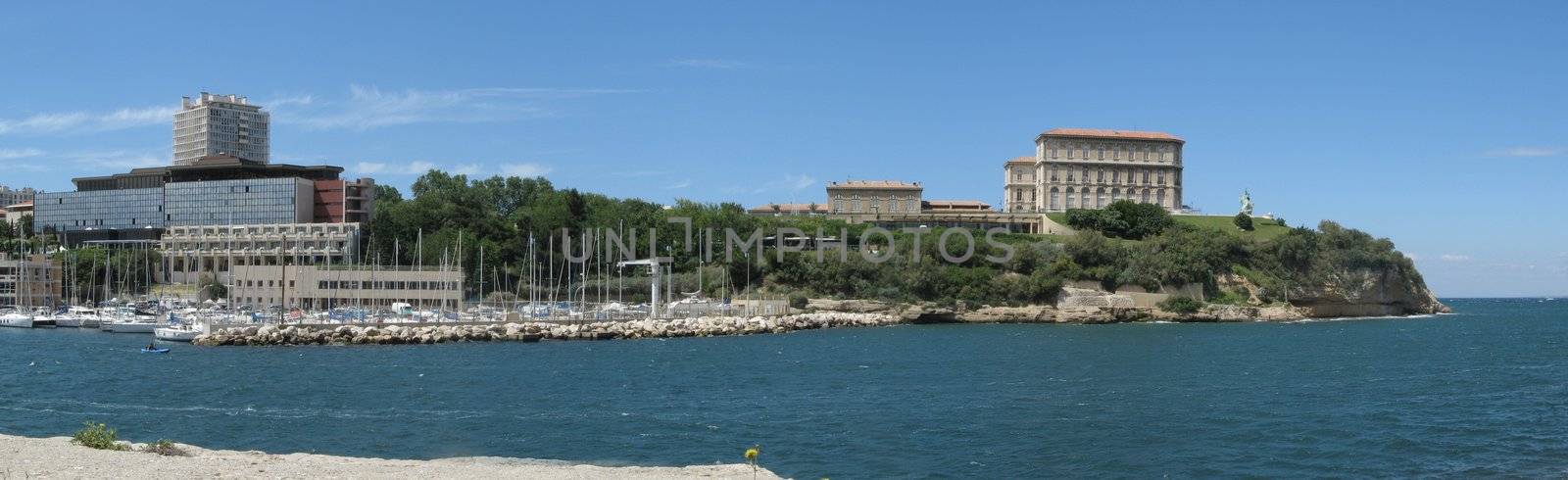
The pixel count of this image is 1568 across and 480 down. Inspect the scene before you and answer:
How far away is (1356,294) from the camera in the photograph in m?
84.8

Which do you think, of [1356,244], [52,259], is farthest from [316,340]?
[1356,244]

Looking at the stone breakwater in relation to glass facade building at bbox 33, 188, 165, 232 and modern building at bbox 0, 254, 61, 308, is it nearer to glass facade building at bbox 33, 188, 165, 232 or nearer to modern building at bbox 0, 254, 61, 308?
modern building at bbox 0, 254, 61, 308

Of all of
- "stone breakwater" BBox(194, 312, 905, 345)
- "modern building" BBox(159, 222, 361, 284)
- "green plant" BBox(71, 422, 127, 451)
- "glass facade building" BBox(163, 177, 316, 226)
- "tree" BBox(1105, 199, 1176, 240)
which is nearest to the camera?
"green plant" BBox(71, 422, 127, 451)

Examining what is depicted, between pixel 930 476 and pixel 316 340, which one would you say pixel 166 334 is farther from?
pixel 930 476

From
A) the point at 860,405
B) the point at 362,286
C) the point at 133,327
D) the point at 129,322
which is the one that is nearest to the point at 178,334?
the point at 133,327

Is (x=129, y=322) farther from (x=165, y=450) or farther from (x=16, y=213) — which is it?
(x=16, y=213)

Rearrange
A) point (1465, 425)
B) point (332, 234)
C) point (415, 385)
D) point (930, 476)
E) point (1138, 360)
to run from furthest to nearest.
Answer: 1. point (332, 234)
2. point (1138, 360)
3. point (415, 385)
4. point (1465, 425)
5. point (930, 476)

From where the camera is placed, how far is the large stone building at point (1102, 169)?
359 ft

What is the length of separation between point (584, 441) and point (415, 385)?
11.8 m

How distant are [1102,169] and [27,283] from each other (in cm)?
8110

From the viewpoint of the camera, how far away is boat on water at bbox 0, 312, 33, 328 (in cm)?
7081

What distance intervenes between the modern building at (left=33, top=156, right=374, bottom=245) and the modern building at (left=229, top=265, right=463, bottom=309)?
25750 millimetres

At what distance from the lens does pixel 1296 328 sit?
6956cm

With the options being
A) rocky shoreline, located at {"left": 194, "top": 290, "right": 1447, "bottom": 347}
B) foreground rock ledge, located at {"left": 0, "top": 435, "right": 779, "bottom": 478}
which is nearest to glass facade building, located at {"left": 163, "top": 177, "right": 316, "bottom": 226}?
rocky shoreline, located at {"left": 194, "top": 290, "right": 1447, "bottom": 347}
